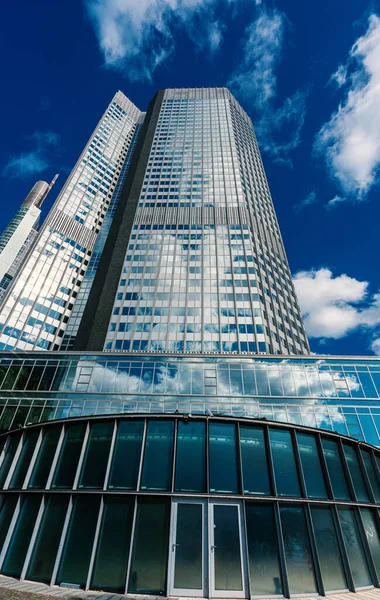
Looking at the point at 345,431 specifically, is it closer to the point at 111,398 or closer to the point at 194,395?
the point at 194,395

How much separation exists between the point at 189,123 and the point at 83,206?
4616 centimetres

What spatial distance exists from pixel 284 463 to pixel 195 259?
2232 inches

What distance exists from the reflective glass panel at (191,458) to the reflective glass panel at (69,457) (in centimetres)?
379

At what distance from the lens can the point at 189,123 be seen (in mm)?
101688

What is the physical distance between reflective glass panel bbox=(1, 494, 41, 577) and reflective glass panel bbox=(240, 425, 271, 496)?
7359mm

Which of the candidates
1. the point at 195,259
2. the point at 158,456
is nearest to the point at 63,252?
the point at 195,259

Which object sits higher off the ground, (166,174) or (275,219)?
(166,174)

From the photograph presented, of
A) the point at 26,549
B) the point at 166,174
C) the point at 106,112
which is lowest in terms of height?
the point at 26,549

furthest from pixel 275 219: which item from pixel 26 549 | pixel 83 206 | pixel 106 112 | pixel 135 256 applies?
pixel 26 549

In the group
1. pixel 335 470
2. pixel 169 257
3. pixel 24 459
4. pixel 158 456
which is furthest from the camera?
pixel 169 257

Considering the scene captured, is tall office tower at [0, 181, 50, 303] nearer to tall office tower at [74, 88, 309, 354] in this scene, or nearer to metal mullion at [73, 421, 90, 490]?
tall office tower at [74, 88, 309, 354]

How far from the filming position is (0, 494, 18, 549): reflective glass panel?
10.5m

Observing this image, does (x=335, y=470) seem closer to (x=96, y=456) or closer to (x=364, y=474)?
(x=364, y=474)

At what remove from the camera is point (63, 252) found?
7819 centimetres
